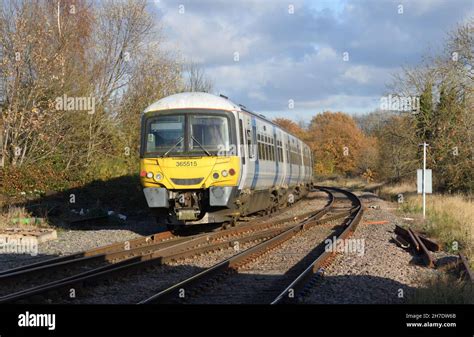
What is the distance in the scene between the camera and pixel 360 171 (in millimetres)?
61281

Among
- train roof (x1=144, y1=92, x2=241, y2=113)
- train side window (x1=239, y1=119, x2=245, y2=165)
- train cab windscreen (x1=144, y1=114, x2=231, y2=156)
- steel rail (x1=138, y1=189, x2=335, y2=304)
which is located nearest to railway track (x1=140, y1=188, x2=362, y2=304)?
steel rail (x1=138, y1=189, x2=335, y2=304)

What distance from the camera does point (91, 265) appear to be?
32.7ft

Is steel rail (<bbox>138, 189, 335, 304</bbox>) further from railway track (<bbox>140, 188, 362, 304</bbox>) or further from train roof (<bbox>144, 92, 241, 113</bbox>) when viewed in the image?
train roof (<bbox>144, 92, 241, 113</bbox>)

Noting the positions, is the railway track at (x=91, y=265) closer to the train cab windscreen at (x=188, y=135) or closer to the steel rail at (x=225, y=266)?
the steel rail at (x=225, y=266)

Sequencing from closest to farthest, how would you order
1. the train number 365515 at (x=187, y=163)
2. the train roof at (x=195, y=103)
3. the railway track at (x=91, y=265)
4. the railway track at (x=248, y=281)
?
the railway track at (x=248, y=281) < the railway track at (x=91, y=265) < the train number 365515 at (x=187, y=163) < the train roof at (x=195, y=103)

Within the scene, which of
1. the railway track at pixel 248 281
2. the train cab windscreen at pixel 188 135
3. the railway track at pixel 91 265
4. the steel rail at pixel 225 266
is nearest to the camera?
the steel rail at pixel 225 266

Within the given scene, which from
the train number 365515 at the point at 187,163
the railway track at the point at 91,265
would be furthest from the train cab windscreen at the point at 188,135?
the railway track at the point at 91,265

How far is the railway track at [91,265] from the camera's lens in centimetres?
750

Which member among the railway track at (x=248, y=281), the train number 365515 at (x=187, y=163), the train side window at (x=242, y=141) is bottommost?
the railway track at (x=248, y=281)

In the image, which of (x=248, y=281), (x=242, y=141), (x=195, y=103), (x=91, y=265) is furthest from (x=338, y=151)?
(x=248, y=281)

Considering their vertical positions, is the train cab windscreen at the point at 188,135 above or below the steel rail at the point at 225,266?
above

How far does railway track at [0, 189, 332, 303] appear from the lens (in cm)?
750

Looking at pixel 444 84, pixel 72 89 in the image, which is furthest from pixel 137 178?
pixel 444 84

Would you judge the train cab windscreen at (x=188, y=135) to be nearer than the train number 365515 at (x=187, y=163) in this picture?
No
